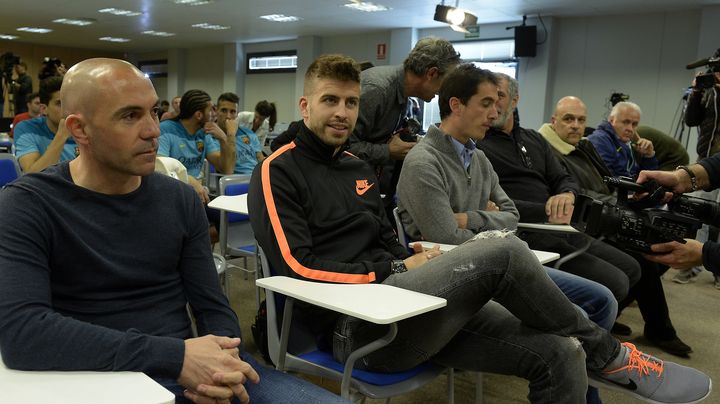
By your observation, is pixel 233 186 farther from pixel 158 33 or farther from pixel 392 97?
pixel 158 33

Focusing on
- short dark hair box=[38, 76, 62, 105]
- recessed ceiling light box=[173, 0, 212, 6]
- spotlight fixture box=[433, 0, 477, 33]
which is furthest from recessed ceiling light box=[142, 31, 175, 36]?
short dark hair box=[38, 76, 62, 105]

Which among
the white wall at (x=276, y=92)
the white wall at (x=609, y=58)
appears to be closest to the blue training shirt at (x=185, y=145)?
the white wall at (x=609, y=58)

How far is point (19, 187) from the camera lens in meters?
1.13

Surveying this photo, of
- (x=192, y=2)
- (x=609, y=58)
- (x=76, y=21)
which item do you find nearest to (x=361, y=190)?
(x=609, y=58)

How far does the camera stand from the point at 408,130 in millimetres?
2791

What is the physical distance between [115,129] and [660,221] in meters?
1.52

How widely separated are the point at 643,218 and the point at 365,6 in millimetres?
8234

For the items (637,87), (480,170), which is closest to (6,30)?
(637,87)

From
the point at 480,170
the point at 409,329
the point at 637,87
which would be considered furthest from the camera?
the point at 637,87

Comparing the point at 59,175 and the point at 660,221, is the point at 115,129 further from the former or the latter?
the point at 660,221

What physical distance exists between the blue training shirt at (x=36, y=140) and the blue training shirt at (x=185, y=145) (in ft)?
2.48

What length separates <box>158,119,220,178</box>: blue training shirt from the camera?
3.86 metres

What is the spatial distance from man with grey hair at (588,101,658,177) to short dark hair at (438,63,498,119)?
73.4 inches

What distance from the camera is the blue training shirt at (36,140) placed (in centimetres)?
301
